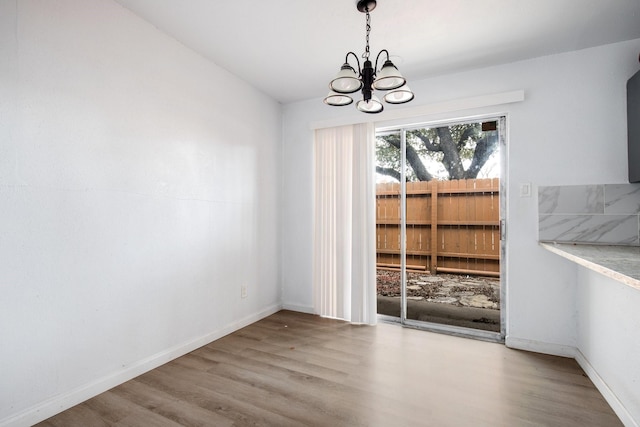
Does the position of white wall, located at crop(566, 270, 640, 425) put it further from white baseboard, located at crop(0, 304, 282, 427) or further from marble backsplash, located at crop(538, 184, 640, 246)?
white baseboard, located at crop(0, 304, 282, 427)

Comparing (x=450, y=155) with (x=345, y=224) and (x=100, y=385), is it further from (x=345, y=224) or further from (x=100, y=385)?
(x=100, y=385)

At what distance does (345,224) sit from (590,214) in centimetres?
217

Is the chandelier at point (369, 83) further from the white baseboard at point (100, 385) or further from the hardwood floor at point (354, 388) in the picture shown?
the white baseboard at point (100, 385)

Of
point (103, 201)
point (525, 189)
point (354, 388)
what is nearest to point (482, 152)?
point (525, 189)

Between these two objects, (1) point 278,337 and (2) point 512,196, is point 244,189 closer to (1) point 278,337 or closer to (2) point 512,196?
(1) point 278,337

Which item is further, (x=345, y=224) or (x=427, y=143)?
(x=345, y=224)

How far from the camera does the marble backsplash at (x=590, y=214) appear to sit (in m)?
2.42

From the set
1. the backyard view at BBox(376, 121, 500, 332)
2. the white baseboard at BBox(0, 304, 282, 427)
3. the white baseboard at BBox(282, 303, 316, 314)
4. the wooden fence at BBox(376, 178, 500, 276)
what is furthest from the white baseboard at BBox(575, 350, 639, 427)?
the white baseboard at BBox(0, 304, 282, 427)

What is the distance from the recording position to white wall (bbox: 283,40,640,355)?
8.21ft

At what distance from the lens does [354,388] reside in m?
2.10

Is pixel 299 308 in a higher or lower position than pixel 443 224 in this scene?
lower

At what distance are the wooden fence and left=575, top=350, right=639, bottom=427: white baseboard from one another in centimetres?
89

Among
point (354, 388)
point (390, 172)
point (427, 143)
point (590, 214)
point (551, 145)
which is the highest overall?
point (427, 143)

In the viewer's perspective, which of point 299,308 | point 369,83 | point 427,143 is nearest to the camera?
point 369,83
